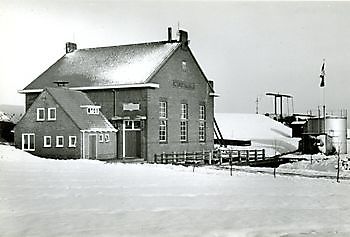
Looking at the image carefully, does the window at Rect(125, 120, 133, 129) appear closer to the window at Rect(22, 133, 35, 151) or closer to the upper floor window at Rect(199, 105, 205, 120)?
the upper floor window at Rect(199, 105, 205, 120)

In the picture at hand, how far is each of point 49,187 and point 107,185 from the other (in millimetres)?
1566

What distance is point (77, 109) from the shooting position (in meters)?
22.3

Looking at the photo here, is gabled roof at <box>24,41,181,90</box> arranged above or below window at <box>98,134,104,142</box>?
above

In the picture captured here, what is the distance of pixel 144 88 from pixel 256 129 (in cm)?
2961

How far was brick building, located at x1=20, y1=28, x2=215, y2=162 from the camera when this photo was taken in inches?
973

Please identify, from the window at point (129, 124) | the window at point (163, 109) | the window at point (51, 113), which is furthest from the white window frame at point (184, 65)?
the window at point (51, 113)

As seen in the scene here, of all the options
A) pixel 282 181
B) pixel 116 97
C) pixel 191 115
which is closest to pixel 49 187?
pixel 282 181

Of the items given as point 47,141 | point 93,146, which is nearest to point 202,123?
point 93,146

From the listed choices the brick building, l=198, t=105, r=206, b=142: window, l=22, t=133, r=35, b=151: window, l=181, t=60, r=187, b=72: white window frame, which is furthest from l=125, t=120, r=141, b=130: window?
l=22, t=133, r=35, b=151: window

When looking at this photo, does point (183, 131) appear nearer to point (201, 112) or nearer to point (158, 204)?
point (201, 112)

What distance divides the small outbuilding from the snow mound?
23444 mm

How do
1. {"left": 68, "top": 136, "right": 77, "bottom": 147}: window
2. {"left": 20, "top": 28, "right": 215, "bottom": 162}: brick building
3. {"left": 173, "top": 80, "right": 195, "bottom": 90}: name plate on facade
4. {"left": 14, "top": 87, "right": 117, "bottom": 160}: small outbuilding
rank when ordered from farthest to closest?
{"left": 173, "top": 80, "right": 195, "bottom": 90}: name plate on facade → {"left": 20, "top": 28, "right": 215, "bottom": 162}: brick building → {"left": 68, "top": 136, "right": 77, "bottom": 147}: window → {"left": 14, "top": 87, "right": 117, "bottom": 160}: small outbuilding

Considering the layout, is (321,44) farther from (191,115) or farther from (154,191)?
(191,115)

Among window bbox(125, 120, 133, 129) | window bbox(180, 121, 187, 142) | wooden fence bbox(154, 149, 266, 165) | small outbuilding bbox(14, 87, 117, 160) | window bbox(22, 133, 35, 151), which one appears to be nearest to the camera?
window bbox(22, 133, 35, 151)
